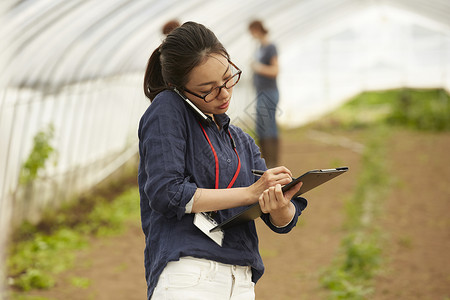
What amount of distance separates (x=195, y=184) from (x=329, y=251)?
4.21 meters

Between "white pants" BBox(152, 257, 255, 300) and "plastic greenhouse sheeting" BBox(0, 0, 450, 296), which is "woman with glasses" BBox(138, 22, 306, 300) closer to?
"white pants" BBox(152, 257, 255, 300)

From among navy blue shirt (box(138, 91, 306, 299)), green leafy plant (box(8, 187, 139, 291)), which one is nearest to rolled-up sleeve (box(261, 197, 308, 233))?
navy blue shirt (box(138, 91, 306, 299))

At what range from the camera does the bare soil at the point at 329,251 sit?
4.55m

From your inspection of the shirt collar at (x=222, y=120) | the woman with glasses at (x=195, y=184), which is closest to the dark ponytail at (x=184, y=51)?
the woman with glasses at (x=195, y=184)

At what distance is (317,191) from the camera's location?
26.8 ft

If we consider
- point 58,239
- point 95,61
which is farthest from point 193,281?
point 95,61

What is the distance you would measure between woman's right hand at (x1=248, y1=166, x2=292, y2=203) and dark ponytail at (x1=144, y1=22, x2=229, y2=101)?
1.13 ft

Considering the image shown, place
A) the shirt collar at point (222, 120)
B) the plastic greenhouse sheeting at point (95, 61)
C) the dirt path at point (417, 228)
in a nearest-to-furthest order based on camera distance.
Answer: the shirt collar at point (222, 120)
the dirt path at point (417, 228)
the plastic greenhouse sheeting at point (95, 61)

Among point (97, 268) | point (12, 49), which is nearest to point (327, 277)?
point (97, 268)

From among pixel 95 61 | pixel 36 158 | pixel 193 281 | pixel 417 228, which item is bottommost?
pixel 417 228

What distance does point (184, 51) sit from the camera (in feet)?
5.41

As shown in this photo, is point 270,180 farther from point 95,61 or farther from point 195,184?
point 95,61

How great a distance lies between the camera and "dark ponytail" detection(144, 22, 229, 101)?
5.41ft

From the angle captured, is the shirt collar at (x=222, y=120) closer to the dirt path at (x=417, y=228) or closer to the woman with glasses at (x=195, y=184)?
the woman with glasses at (x=195, y=184)
